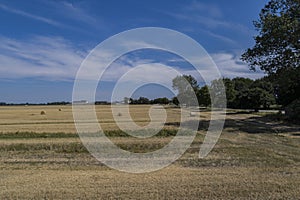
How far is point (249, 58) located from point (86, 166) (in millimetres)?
21971

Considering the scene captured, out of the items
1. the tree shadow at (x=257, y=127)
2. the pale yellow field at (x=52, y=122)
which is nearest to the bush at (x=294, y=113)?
the tree shadow at (x=257, y=127)

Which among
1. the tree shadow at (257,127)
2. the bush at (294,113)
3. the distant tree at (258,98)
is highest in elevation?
the distant tree at (258,98)

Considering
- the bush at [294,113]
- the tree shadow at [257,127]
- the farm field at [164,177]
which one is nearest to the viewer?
the farm field at [164,177]

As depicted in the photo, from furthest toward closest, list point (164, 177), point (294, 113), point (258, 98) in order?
point (258, 98)
point (294, 113)
point (164, 177)

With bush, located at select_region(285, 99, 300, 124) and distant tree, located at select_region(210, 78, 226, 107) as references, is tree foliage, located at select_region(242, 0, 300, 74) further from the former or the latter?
distant tree, located at select_region(210, 78, 226, 107)

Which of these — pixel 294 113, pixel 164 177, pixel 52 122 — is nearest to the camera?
pixel 164 177

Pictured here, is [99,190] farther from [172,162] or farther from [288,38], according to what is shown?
[288,38]

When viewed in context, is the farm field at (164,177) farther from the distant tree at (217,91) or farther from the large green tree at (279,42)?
the distant tree at (217,91)

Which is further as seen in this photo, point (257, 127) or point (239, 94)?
point (239, 94)

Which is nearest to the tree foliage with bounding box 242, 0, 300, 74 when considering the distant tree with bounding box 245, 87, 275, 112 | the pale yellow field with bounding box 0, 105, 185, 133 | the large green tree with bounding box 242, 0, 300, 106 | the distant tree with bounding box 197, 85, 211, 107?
the large green tree with bounding box 242, 0, 300, 106

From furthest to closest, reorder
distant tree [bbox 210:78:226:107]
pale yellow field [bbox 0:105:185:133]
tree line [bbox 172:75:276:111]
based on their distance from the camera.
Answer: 1. distant tree [bbox 210:78:226:107]
2. tree line [bbox 172:75:276:111]
3. pale yellow field [bbox 0:105:185:133]

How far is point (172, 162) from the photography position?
9547 mm

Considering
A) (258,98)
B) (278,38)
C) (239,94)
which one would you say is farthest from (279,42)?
(239,94)

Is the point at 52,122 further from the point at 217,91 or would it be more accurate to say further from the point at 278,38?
the point at 217,91
